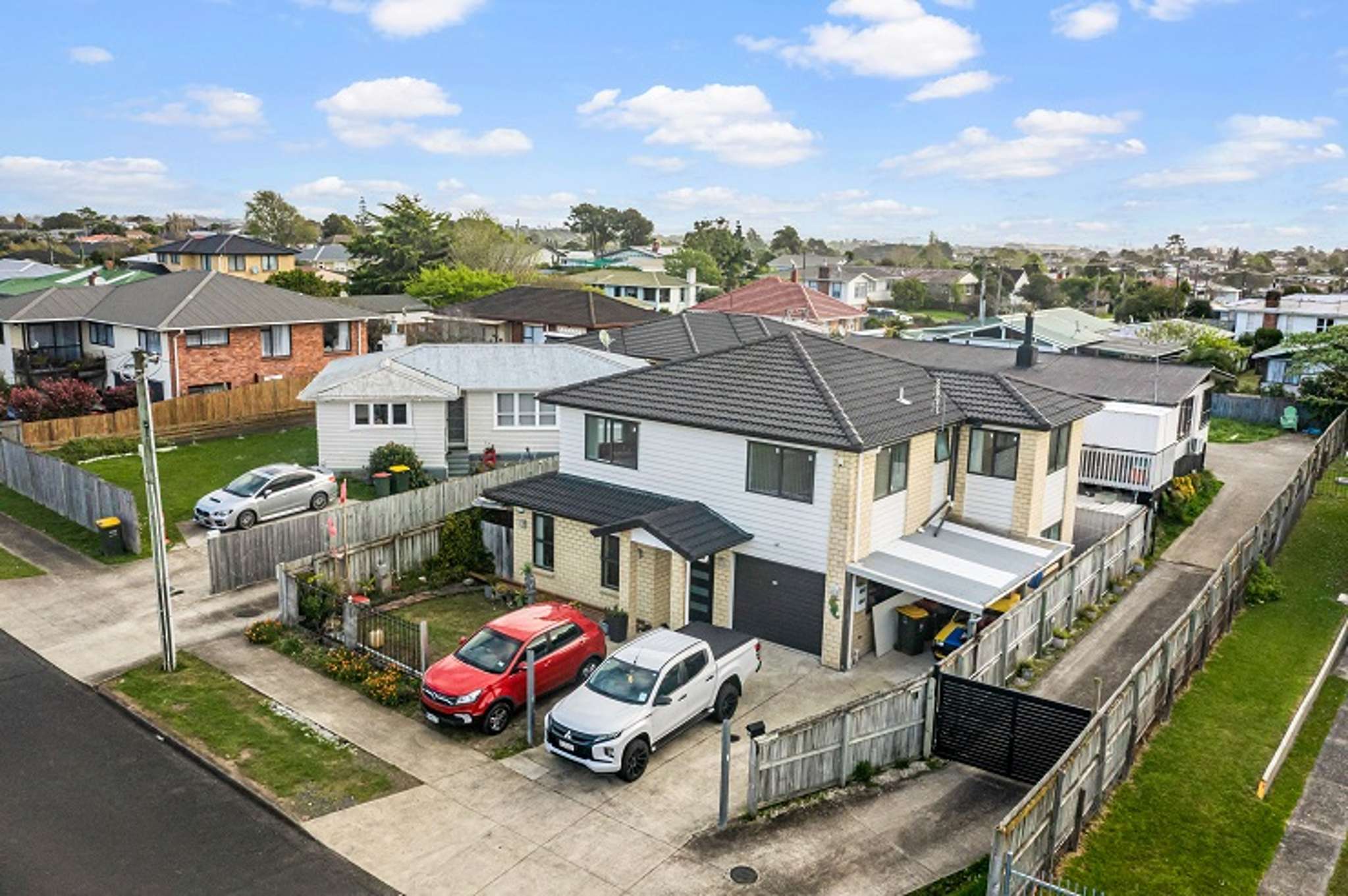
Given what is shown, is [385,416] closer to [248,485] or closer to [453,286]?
[248,485]

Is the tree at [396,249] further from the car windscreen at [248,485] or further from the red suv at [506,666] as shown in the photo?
the red suv at [506,666]

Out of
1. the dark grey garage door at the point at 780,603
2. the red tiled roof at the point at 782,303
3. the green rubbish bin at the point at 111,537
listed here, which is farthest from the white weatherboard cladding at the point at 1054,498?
the red tiled roof at the point at 782,303

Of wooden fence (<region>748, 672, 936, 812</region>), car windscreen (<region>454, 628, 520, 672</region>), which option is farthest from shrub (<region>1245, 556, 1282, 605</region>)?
car windscreen (<region>454, 628, 520, 672</region>)

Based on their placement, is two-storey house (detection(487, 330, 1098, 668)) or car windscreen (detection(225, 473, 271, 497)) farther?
car windscreen (detection(225, 473, 271, 497))

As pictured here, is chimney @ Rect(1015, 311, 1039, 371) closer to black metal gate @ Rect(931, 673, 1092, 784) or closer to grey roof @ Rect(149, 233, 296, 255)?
black metal gate @ Rect(931, 673, 1092, 784)

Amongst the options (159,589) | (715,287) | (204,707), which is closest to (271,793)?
(204,707)


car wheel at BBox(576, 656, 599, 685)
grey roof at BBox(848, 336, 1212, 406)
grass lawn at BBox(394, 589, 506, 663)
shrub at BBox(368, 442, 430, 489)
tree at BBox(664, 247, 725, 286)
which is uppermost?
tree at BBox(664, 247, 725, 286)
